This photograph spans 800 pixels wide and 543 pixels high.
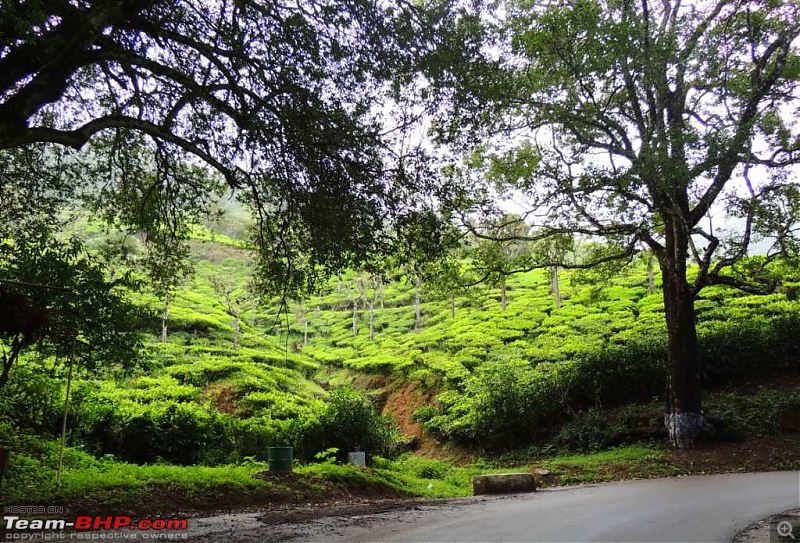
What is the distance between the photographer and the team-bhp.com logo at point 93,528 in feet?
14.4

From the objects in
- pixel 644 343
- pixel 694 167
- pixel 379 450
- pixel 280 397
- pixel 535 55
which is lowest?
pixel 379 450

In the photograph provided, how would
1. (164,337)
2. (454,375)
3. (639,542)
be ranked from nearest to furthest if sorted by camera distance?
(639,542) < (454,375) < (164,337)

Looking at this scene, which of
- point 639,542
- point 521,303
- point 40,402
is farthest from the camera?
point 521,303

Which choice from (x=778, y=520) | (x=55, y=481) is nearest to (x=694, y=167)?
(x=778, y=520)

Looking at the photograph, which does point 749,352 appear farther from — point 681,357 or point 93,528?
point 93,528

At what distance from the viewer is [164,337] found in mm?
23672

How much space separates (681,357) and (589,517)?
24.1 ft

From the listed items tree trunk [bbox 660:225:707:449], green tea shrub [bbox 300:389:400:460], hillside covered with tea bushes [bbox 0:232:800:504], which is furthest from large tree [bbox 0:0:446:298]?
tree trunk [bbox 660:225:707:449]

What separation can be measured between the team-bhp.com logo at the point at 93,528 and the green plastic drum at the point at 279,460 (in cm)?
282

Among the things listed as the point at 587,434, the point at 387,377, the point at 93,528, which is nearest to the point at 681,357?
the point at 587,434

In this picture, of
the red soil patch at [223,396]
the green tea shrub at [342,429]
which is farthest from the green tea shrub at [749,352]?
the red soil patch at [223,396]

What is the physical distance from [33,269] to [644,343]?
49.0 feet

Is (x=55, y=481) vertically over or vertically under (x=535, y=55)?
under

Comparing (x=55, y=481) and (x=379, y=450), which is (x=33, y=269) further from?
(x=379, y=450)
